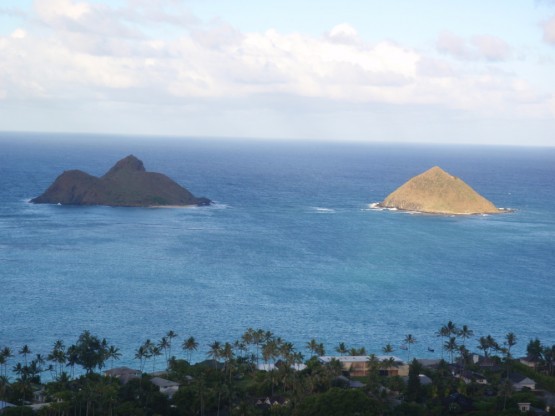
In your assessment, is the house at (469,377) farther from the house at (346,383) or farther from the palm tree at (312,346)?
the palm tree at (312,346)

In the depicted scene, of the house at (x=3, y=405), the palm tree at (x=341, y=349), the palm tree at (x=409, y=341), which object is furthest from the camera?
the palm tree at (x=409, y=341)

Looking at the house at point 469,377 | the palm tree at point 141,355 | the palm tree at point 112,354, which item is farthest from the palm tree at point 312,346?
the palm tree at point 112,354

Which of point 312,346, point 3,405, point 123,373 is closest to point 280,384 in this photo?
point 312,346

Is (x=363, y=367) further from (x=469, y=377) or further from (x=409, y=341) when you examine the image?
(x=469, y=377)

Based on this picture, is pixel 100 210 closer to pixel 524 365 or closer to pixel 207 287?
pixel 207 287

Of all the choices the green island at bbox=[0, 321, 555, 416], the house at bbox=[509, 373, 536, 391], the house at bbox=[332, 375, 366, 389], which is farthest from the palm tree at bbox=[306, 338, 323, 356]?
the house at bbox=[509, 373, 536, 391]

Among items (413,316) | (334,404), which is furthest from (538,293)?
(334,404)

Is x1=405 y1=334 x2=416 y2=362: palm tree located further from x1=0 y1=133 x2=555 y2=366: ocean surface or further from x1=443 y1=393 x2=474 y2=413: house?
x1=443 y1=393 x2=474 y2=413: house
